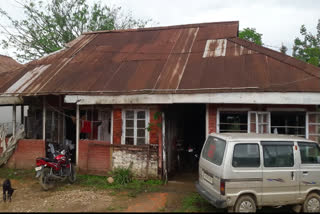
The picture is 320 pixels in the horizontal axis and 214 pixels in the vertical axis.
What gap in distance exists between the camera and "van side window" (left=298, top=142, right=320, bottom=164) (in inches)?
223

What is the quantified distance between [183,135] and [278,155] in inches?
277

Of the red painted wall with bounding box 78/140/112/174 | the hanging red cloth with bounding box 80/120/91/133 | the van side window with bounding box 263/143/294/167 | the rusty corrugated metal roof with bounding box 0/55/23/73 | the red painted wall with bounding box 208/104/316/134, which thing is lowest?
the red painted wall with bounding box 78/140/112/174

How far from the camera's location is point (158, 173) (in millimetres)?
8383

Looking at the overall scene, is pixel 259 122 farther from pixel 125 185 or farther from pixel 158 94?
pixel 125 185

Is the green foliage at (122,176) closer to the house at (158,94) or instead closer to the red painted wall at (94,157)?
the house at (158,94)

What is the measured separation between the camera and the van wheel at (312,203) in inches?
220

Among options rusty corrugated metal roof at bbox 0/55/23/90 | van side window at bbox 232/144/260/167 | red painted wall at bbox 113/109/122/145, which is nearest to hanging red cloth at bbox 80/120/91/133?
red painted wall at bbox 113/109/122/145

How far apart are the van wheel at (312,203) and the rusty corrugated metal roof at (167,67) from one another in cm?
284

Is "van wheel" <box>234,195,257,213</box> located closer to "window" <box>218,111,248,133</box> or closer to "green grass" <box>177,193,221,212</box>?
"green grass" <box>177,193,221,212</box>

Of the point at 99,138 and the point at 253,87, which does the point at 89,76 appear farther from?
the point at 253,87

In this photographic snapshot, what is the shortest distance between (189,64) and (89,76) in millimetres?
3916

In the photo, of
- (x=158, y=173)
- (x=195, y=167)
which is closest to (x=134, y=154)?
(x=158, y=173)

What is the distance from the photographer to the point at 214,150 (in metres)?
5.78

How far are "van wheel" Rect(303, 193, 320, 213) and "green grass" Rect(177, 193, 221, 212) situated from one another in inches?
77.3
